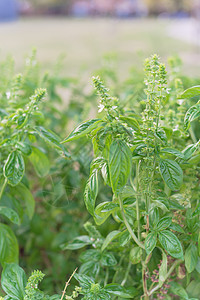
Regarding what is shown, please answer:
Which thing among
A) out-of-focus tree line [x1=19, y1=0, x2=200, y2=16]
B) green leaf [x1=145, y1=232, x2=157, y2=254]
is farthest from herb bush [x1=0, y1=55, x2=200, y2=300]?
out-of-focus tree line [x1=19, y1=0, x2=200, y2=16]

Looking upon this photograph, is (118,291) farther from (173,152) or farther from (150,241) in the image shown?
(173,152)

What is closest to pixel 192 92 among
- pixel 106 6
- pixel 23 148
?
pixel 23 148

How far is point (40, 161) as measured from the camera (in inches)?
46.8

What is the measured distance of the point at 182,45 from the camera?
44.7 ft

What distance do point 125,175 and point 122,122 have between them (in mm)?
112

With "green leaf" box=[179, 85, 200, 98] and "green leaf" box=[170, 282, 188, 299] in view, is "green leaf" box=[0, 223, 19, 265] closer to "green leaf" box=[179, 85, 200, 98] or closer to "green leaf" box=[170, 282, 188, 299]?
"green leaf" box=[170, 282, 188, 299]

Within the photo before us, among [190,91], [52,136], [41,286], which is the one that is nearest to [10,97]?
[52,136]

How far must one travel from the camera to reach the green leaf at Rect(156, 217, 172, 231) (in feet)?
2.98

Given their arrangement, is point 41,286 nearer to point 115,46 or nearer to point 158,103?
point 158,103

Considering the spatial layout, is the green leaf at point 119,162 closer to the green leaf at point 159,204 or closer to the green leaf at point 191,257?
the green leaf at point 159,204

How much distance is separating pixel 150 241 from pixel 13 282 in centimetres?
32

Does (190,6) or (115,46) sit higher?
(190,6)

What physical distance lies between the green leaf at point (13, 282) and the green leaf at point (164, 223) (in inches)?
12.7

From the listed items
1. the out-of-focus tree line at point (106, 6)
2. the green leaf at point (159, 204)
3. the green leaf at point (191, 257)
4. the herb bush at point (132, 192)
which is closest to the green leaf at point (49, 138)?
the herb bush at point (132, 192)
